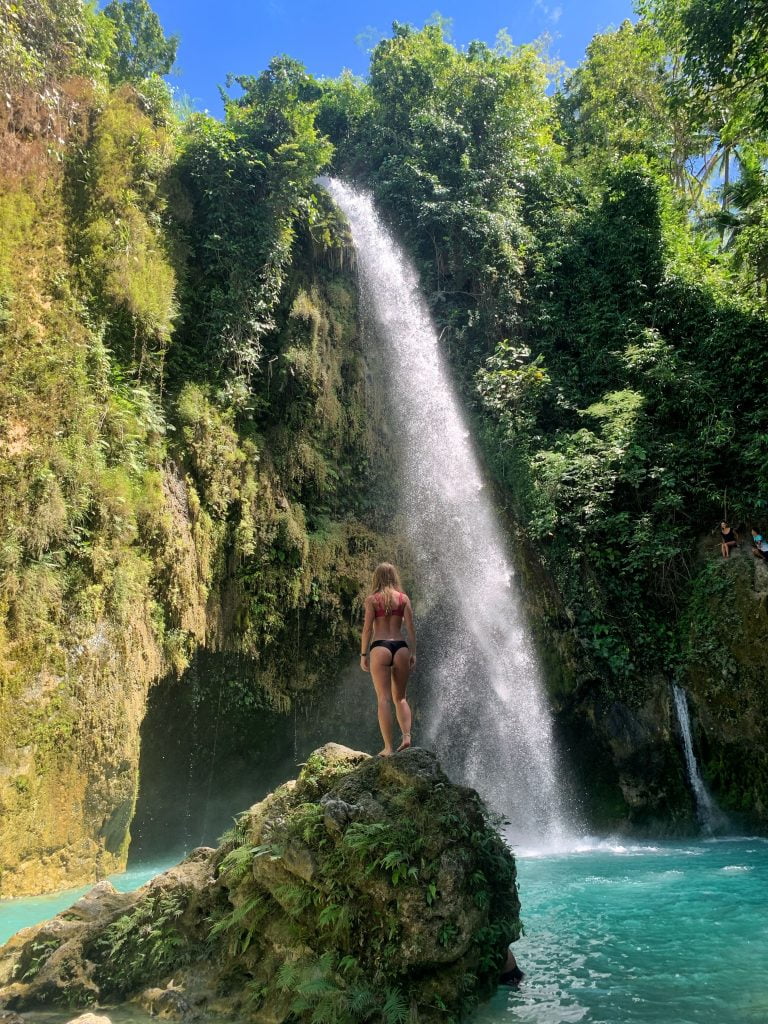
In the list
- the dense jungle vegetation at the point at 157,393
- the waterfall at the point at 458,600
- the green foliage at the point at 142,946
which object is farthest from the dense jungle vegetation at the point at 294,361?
the green foliage at the point at 142,946

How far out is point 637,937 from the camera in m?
5.26

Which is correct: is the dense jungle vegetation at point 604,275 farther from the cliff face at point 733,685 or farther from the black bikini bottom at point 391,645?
the black bikini bottom at point 391,645

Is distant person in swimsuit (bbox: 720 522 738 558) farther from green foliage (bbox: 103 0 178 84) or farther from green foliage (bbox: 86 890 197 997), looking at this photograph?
green foliage (bbox: 103 0 178 84)

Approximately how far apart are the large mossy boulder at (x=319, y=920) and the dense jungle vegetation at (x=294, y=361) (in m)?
4.18

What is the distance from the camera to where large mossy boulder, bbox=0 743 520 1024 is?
3797 mm

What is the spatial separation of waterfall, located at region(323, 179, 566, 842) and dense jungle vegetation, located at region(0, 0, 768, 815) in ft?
2.45

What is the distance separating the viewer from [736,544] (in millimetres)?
11328

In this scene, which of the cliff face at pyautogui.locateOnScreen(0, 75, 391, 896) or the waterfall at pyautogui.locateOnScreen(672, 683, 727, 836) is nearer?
the cliff face at pyautogui.locateOnScreen(0, 75, 391, 896)

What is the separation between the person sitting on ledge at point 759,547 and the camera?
35.6 ft

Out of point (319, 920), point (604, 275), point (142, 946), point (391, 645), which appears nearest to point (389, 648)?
point (391, 645)

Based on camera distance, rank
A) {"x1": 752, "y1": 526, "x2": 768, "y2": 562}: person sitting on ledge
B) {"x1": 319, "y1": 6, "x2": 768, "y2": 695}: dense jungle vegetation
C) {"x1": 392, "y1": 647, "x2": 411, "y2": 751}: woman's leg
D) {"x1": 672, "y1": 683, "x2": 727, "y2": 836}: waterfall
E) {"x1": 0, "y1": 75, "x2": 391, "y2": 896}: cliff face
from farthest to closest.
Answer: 1. {"x1": 319, "y1": 6, "x2": 768, "y2": 695}: dense jungle vegetation
2. {"x1": 752, "y1": 526, "x2": 768, "y2": 562}: person sitting on ledge
3. {"x1": 672, "y1": 683, "x2": 727, "y2": 836}: waterfall
4. {"x1": 0, "y1": 75, "x2": 391, "y2": 896}: cliff face
5. {"x1": 392, "y1": 647, "x2": 411, "y2": 751}: woman's leg

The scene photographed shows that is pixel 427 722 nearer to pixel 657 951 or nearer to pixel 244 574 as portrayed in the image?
pixel 244 574

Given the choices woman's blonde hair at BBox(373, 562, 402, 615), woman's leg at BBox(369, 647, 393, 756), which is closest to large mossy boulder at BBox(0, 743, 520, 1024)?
woman's leg at BBox(369, 647, 393, 756)

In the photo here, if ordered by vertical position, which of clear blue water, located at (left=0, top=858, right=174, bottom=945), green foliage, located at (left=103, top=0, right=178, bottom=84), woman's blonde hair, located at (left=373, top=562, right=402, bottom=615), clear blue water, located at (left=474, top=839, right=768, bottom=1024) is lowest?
clear blue water, located at (left=474, top=839, right=768, bottom=1024)
